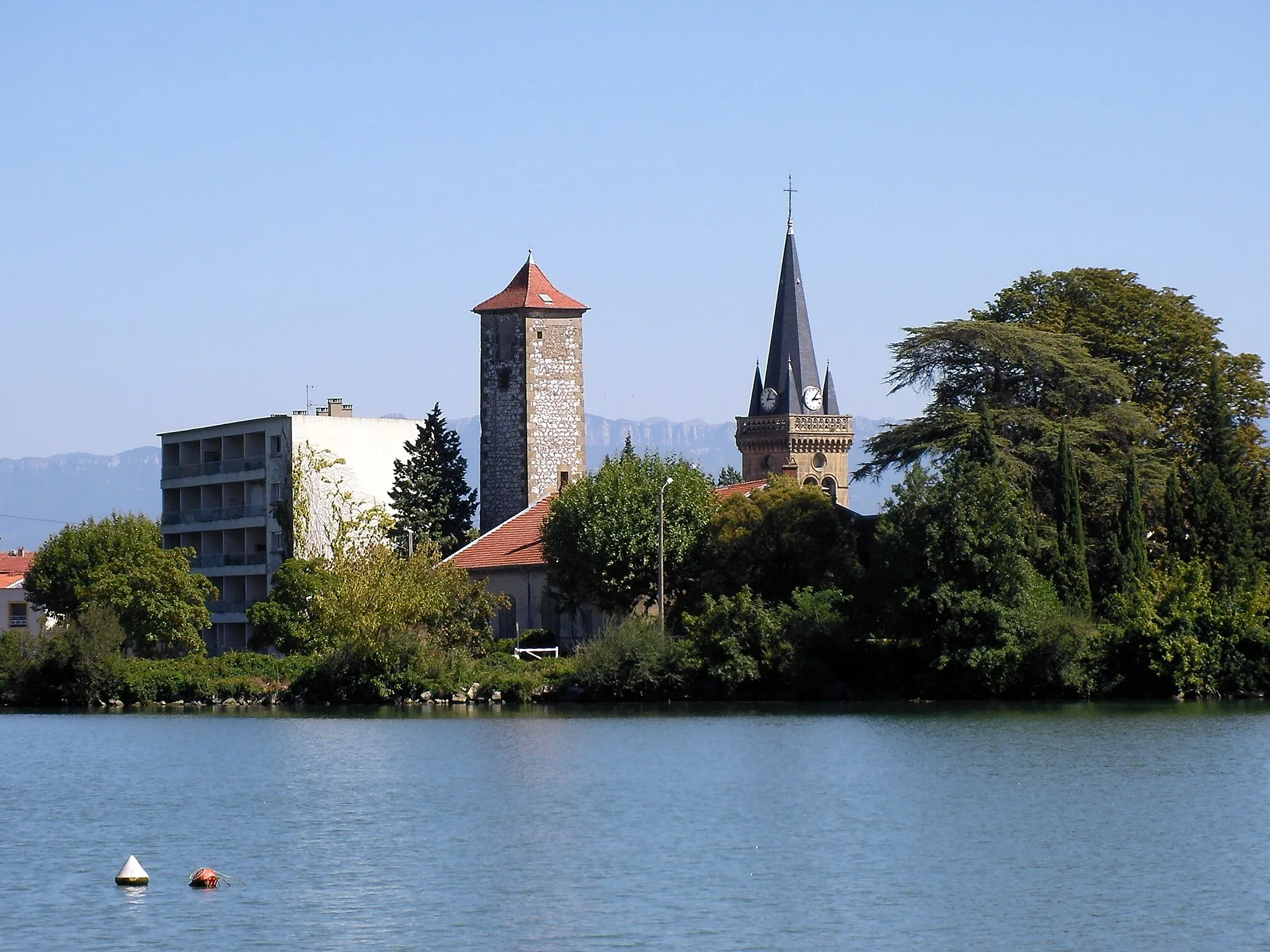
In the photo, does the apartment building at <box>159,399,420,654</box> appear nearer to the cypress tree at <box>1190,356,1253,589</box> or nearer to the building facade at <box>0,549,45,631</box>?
the building facade at <box>0,549,45,631</box>

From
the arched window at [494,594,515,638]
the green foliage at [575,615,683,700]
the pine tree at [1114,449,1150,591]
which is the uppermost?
the pine tree at [1114,449,1150,591]

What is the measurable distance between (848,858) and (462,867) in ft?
17.5

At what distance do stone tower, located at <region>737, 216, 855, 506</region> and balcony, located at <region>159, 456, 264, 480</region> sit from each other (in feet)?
120

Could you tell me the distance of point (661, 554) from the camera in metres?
59.5

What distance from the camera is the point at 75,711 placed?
62.4m

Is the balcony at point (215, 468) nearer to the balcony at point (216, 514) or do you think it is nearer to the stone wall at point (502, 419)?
the balcony at point (216, 514)

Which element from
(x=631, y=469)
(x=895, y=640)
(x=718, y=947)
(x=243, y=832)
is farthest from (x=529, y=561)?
(x=718, y=947)

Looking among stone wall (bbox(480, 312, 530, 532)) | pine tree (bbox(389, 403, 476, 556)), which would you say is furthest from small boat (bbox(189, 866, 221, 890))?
stone wall (bbox(480, 312, 530, 532))

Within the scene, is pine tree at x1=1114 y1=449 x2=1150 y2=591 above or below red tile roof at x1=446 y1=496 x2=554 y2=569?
below

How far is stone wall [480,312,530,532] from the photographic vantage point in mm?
86000

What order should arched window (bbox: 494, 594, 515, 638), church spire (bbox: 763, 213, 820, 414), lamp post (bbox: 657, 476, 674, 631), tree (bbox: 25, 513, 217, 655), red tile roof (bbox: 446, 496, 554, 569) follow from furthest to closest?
church spire (bbox: 763, 213, 820, 414) → red tile roof (bbox: 446, 496, 554, 569) → arched window (bbox: 494, 594, 515, 638) → tree (bbox: 25, 513, 217, 655) → lamp post (bbox: 657, 476, 674, 631)

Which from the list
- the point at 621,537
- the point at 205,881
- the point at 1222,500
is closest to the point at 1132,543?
the point at 1222,500

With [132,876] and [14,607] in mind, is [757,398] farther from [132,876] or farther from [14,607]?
[132,876]

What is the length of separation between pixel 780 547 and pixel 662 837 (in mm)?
33637
